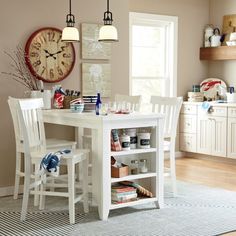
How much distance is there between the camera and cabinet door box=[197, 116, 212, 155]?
23.3 ft

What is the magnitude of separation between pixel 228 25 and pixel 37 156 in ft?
14.0

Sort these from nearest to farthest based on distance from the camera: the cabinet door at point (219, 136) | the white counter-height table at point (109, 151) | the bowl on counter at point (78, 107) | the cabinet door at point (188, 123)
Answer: the white counter-height table at point (109, 151), the bowl on counter at point (78, 107), the cabinet door at point (219, 136), the cabinet door at point (188, 123)

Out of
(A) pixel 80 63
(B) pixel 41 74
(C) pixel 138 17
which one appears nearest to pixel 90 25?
(A) pixel 80 63

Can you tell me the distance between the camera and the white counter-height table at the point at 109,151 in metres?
4.10

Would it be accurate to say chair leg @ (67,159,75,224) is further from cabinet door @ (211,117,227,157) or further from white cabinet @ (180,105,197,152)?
white cabinet @ (180,105,197,152)

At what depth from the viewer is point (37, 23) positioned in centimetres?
528

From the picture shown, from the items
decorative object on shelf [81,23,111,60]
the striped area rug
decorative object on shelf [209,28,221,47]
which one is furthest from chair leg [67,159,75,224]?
decorative object on shelf [209,28,221,47]

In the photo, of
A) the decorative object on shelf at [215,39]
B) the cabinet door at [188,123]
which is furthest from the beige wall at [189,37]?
the cabinet door at [188,123]

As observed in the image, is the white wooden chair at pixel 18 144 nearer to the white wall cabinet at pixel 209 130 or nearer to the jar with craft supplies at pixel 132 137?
the jar with craft supplies at pixel 132 137

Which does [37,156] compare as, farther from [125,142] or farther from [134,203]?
[134,203]

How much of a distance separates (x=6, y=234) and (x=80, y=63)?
2.41 meters

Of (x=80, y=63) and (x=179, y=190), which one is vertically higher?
(x=80, y=63)

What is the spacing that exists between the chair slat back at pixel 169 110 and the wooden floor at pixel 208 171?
0.94m

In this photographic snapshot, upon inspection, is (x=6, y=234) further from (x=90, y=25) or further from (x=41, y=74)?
(x=90, y=25)
